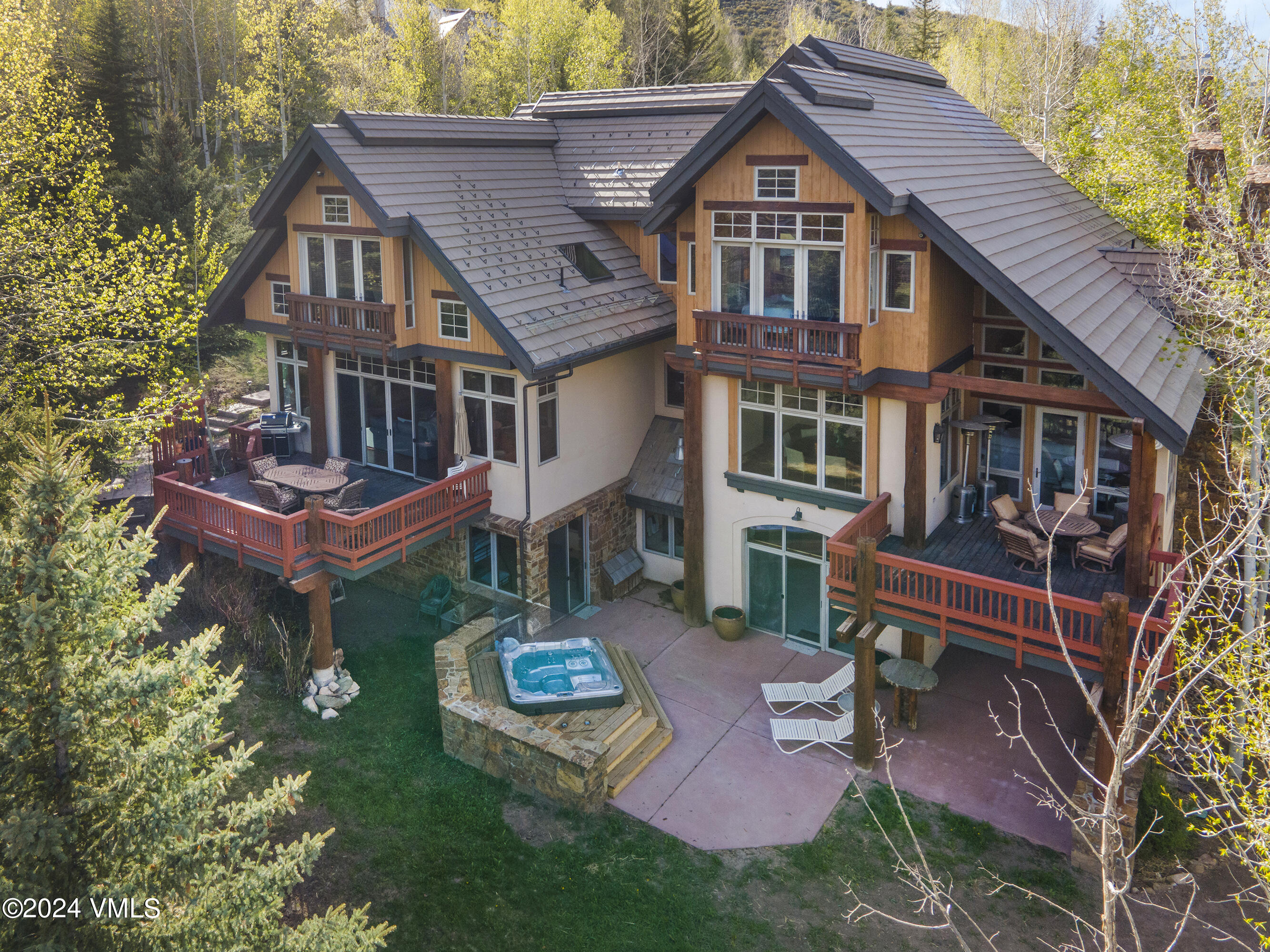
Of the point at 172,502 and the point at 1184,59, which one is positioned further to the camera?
the point at 1184,59

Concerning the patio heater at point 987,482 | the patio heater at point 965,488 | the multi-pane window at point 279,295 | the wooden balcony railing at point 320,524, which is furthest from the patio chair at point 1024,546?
the multi-pane window at point 279,295

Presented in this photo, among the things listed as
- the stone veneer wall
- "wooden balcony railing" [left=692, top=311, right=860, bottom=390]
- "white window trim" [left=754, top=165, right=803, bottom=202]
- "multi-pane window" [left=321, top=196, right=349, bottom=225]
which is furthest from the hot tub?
"multi-pane window" [left=321, top=196, right=349, bottom=225]

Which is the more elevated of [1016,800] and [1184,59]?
[1184,59]

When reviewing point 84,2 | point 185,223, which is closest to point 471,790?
point 185,223

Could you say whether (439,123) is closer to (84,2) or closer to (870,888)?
(870,888)

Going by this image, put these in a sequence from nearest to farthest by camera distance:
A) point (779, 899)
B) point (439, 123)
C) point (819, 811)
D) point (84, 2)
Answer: point (779, 899), point (819, 811), point (439, 123), point (84, 2)

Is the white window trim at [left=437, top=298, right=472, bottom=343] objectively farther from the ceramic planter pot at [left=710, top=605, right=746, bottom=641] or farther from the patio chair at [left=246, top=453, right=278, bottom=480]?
the ceramic planter pot at [left=710, top=605, right=746, bottom=641]
